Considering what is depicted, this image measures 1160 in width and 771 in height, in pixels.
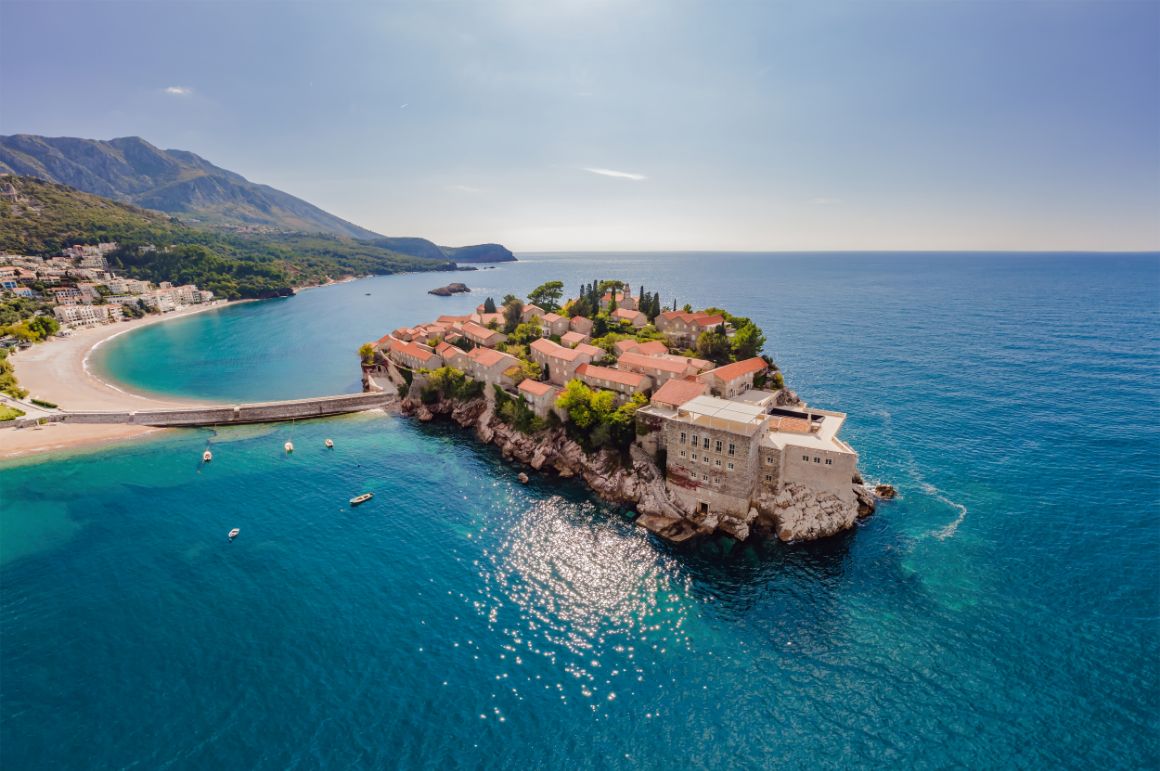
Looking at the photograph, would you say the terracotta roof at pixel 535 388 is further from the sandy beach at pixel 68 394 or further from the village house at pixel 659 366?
the sandy beach at pixel 68 394

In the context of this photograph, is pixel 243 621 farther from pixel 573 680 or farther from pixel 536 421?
pixel 536 421

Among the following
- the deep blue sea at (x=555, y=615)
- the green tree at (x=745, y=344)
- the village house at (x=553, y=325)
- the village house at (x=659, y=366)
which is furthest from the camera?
the village house at (x=553, y=325)

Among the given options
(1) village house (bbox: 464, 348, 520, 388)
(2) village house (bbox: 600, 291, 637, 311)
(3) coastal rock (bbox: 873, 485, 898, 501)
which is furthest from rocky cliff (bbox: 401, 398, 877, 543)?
(2) village house (bbox: 600, 291, 637, 311)

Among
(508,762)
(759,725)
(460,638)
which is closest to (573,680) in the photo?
(508,762)

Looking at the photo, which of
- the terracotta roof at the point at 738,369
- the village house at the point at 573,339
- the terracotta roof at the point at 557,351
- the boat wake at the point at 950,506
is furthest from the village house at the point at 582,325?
the boat wake at the point at 950,506

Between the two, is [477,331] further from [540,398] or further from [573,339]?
[540,398]
